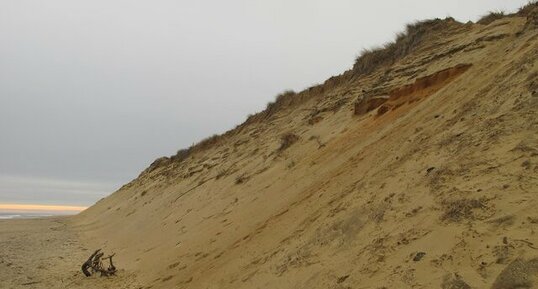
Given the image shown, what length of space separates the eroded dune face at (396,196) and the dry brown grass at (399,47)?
0.67m

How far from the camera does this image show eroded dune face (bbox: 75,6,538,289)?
418 centimetres

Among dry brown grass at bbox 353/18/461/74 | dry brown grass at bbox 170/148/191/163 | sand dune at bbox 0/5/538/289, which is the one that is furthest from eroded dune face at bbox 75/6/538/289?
dry brown grass at bbox 170/148/191/163

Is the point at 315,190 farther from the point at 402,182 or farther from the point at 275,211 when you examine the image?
the point at 402,182

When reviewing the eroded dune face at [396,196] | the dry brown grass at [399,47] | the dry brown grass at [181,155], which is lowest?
the eroded dune face at [396,196]

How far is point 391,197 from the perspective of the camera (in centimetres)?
586

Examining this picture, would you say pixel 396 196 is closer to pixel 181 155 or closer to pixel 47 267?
pixel 47 267

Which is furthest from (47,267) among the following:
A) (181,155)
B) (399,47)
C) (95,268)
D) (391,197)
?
(181,155)

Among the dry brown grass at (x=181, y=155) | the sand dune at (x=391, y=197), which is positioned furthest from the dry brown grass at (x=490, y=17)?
the dry brown grass at (x=181, y=155)

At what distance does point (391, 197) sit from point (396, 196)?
8cm

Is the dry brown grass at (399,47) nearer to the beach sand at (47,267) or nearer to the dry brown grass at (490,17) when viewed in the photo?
the dry brown grass at (490,17)

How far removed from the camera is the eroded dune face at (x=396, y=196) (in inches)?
164

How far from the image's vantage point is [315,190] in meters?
8.84

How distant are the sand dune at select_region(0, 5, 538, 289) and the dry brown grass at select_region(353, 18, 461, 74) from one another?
0.22 meters

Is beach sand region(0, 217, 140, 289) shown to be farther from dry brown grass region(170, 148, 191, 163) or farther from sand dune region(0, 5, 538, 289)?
dry brown grass region(170, 148, 191, 163)
